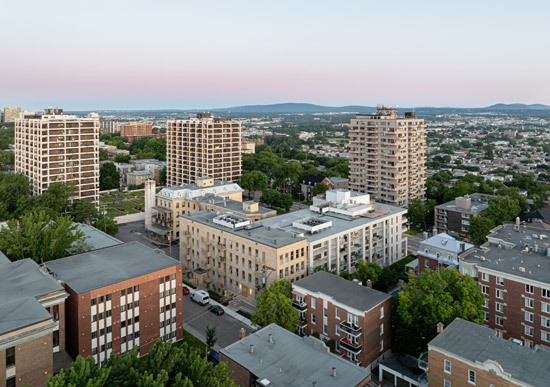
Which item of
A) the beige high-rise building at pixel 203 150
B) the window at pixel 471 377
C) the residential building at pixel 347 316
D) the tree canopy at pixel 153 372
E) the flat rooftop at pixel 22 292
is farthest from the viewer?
the beige high-rise building at pixel 203 150

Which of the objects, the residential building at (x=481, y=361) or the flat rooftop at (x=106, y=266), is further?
the flat rooftop at (x=106, y=266)

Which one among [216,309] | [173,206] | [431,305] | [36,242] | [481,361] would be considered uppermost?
[173,206]

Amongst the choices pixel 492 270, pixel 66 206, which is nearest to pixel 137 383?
pixel 492 270

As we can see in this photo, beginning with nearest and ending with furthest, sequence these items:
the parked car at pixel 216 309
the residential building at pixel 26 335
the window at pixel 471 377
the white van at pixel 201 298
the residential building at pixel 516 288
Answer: the residential building at pixel 26 335 < the window at pixel 471 377 < the residential building at pixel 516 288 < the parked car at pixel 216 309 < the white van at pixel 201 298

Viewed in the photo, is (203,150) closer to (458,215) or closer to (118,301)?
(458,215)

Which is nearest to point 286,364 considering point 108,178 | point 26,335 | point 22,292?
point 26,335

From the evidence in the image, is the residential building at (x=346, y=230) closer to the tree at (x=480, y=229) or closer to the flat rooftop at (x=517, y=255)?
the tree at (x=480, y=229)

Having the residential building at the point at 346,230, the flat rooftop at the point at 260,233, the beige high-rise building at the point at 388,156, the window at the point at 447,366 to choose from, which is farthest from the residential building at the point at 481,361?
the beige high-rise building at the point at 388,156

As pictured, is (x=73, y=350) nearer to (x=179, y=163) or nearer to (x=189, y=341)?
(x=189, y=341)
